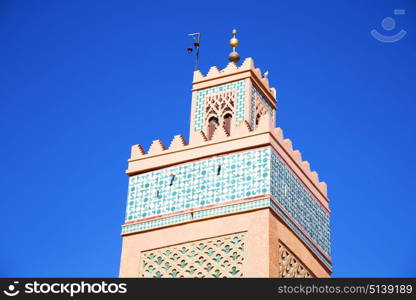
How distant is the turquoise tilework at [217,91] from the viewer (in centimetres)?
1509

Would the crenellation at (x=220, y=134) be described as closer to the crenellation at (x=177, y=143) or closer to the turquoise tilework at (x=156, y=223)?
the crenellation at (x=177, y=143)

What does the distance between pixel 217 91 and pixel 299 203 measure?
6.59 feet

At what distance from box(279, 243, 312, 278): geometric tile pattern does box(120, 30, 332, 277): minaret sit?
0.04 feet

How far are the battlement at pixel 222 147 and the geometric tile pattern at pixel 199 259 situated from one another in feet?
3.91

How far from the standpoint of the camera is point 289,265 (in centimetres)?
1381

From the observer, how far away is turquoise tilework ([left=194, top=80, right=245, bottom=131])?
15094 millimetres

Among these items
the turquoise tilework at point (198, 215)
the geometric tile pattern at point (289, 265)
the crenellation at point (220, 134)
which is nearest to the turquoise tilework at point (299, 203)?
the turquoise tilework at point (198, 215)

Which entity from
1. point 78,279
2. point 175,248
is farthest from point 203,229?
point 78,279

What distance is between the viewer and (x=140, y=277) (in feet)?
45.5

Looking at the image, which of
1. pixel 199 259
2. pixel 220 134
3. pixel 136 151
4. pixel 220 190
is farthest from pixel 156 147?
pixel 199 259

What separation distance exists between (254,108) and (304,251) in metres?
2.13

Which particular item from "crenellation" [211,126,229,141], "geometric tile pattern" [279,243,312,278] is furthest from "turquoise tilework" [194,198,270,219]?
"crenellation" [211,126,229,141]

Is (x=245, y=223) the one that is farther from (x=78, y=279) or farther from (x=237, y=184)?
(x=78, y=279)

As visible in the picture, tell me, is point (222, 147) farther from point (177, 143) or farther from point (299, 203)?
point (299, 203)
